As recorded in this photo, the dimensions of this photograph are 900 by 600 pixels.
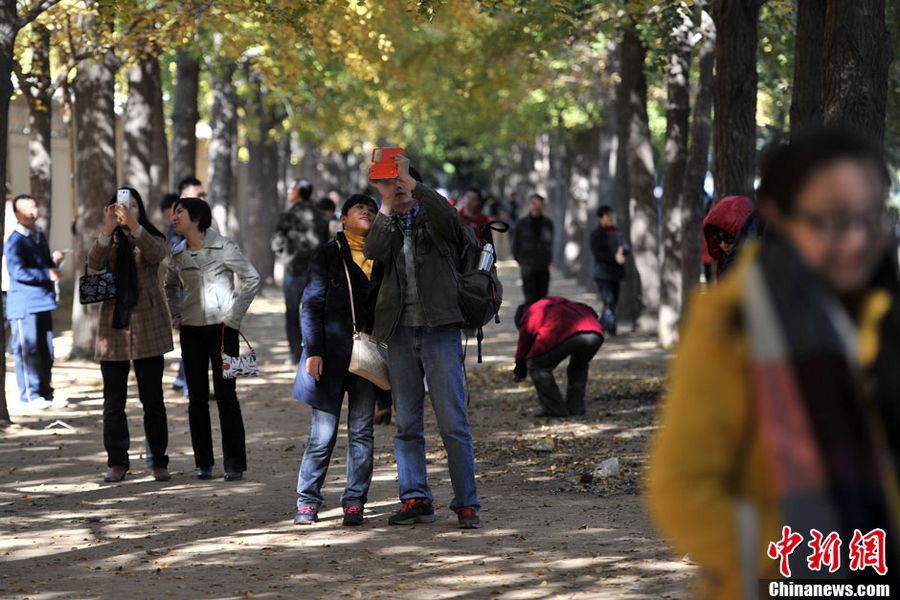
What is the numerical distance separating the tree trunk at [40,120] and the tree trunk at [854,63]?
13653 millimetres

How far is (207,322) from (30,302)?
4745 mm

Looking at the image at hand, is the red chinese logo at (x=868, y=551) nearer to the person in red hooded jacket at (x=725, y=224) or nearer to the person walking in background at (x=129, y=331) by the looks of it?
the person in red hooded jacket at (x=725, y=224)

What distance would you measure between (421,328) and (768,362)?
544 centimetres

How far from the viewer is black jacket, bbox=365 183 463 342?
27.6ft

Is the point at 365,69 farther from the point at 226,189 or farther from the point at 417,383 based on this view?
the point at 417,383

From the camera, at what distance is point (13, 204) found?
14773 millimetres

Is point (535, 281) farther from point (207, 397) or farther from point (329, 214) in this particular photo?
point (207, 397)

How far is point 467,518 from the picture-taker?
28.5ft

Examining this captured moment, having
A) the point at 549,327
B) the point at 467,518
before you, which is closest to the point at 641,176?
the point at 549,327

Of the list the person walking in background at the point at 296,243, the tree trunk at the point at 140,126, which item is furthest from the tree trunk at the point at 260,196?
the person walking in background at the point at 296,243

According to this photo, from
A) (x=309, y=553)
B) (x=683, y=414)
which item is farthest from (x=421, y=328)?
(x=683, y=414)

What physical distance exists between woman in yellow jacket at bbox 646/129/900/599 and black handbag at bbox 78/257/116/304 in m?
7.76

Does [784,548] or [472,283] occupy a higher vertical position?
[472,283]

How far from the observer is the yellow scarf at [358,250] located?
901cm
